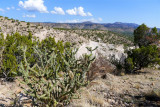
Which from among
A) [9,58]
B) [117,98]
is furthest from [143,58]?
[9,58]

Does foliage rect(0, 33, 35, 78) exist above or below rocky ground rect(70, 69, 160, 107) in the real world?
above

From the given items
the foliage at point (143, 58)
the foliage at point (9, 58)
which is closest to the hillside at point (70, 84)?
the foliage at point (9, 58)

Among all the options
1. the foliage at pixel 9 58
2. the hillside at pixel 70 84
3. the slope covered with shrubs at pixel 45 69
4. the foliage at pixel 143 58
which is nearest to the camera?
the slope covered with shrubs at pixel 45 69

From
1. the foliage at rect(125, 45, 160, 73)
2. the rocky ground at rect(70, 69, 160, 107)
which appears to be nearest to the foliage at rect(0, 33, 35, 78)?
the rocky ground at rect(70, 69, 160, 107)

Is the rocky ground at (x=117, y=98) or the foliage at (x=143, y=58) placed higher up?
the foliage at (x=143, y=58)

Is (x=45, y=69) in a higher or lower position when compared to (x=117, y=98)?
higher

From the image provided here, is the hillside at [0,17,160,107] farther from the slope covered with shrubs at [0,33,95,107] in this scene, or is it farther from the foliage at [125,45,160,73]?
the foliage at [125,45,160,73]

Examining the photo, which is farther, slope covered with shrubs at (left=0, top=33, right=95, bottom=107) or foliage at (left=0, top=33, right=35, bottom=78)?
foliage at (left=0, top=33, right=35, bottom=78)

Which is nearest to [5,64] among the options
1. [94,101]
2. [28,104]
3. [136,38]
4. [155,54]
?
[28,104]

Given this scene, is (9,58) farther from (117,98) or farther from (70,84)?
(117,98)

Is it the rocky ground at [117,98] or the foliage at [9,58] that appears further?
the foliage at [9,58]

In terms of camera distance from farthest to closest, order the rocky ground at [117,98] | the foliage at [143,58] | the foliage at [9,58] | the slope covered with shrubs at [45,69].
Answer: the foliage at [143,58] → the foliage at [9,58] → the rocky ground at [117,98] → the slope covered with shrubs at [45,69]

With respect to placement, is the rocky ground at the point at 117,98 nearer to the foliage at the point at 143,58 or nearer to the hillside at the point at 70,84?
the hillside at the point at 70,84

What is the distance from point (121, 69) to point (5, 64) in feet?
29.8
